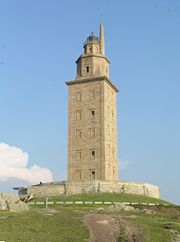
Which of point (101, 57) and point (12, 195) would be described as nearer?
point (12, 195)

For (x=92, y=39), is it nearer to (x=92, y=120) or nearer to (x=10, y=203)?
(x=92, y=120)

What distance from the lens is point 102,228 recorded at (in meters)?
25.9

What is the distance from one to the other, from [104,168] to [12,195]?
31.9m

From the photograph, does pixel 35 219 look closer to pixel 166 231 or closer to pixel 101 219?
pixel 101 219

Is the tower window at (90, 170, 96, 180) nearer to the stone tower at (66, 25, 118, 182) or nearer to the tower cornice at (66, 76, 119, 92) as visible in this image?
the stone tower at (66, 25, 118, 182)

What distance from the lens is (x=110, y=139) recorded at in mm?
70562

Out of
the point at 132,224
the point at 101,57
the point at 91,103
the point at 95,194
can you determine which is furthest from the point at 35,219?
the point at 101,57

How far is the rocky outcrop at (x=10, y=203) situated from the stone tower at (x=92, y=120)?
32.0 meters

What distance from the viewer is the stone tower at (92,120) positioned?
224ft

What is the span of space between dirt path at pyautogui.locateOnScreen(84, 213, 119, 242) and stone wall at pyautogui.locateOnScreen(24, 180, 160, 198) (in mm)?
31673

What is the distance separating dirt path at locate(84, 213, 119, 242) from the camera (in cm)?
2362

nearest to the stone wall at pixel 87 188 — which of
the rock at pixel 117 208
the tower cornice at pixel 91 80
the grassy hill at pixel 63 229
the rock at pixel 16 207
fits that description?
the tower cornice at pixel 91 80

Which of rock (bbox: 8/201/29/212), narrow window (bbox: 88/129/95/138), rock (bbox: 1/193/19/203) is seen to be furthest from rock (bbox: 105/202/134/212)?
narrow window (bbox: 88/129/95/138)

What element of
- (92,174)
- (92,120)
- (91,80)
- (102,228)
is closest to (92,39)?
(91,80)
